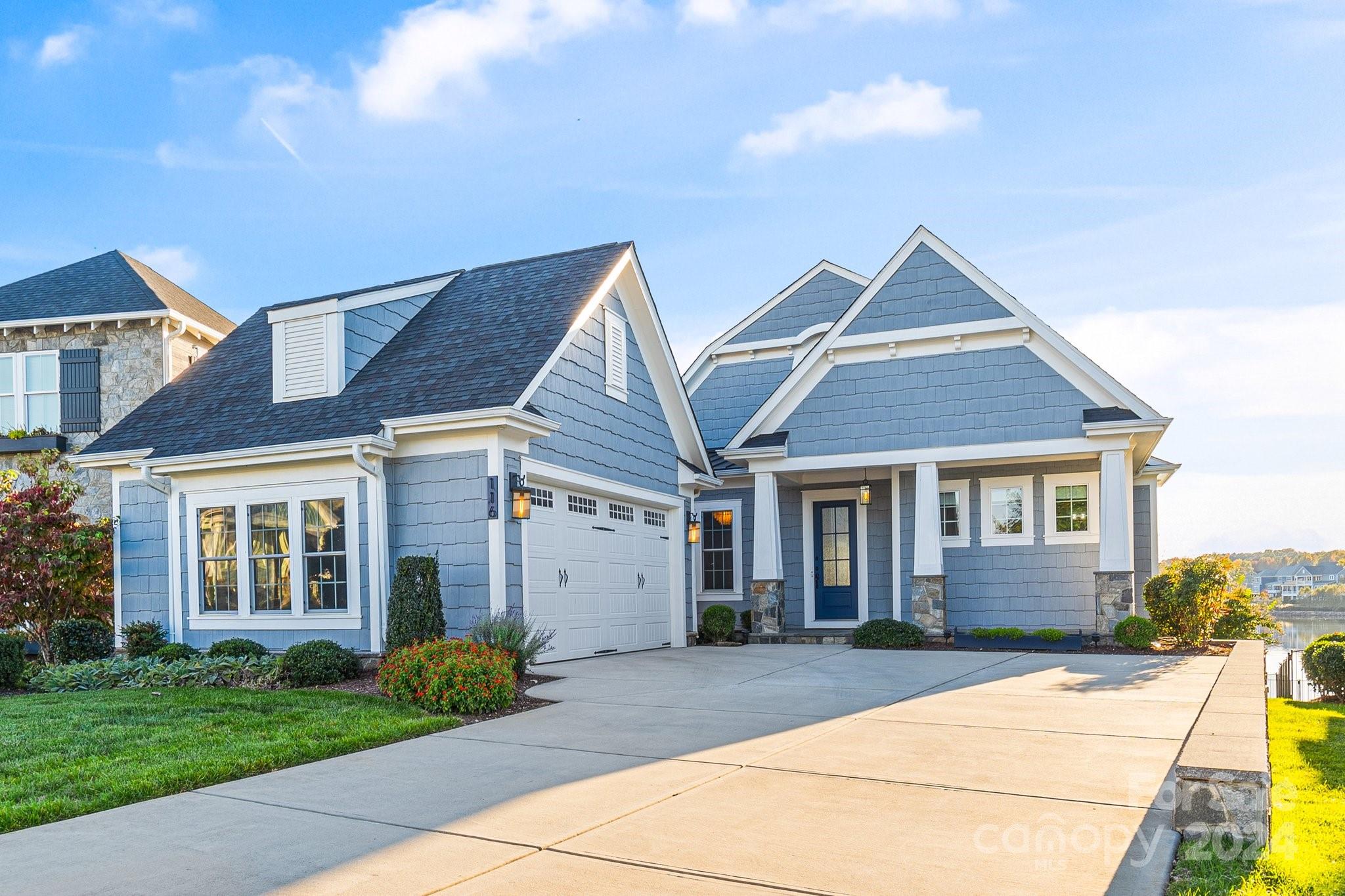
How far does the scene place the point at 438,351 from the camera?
1282 centimetres

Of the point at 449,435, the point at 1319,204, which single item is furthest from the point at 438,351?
the point at 1319,204

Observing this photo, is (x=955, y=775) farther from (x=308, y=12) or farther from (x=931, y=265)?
(x=308, y=12)

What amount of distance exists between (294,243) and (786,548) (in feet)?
48.2

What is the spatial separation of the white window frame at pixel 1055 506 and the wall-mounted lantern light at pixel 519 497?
9199 mm

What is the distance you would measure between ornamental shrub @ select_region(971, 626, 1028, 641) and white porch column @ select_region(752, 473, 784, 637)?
310cm

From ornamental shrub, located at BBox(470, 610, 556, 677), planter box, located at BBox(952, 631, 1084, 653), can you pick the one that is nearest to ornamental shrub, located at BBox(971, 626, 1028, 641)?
planter box, located at BBox(952, 631, 1084, 653)

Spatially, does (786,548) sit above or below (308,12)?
below

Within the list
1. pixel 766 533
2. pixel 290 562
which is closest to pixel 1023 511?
pixel 766 533

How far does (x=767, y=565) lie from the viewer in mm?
16422

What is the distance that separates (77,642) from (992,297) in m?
14.1

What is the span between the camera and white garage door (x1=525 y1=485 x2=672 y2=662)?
12133 mm

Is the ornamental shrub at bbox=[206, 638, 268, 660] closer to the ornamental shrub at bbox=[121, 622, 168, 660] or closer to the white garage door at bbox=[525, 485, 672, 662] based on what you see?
the ornamental shrub at bbox=[121, 622, 168, 660]

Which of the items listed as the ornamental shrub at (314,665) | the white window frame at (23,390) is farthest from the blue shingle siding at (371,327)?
the white window frame at (23,390)

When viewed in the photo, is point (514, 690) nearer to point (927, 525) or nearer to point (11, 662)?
point (11, 662)
